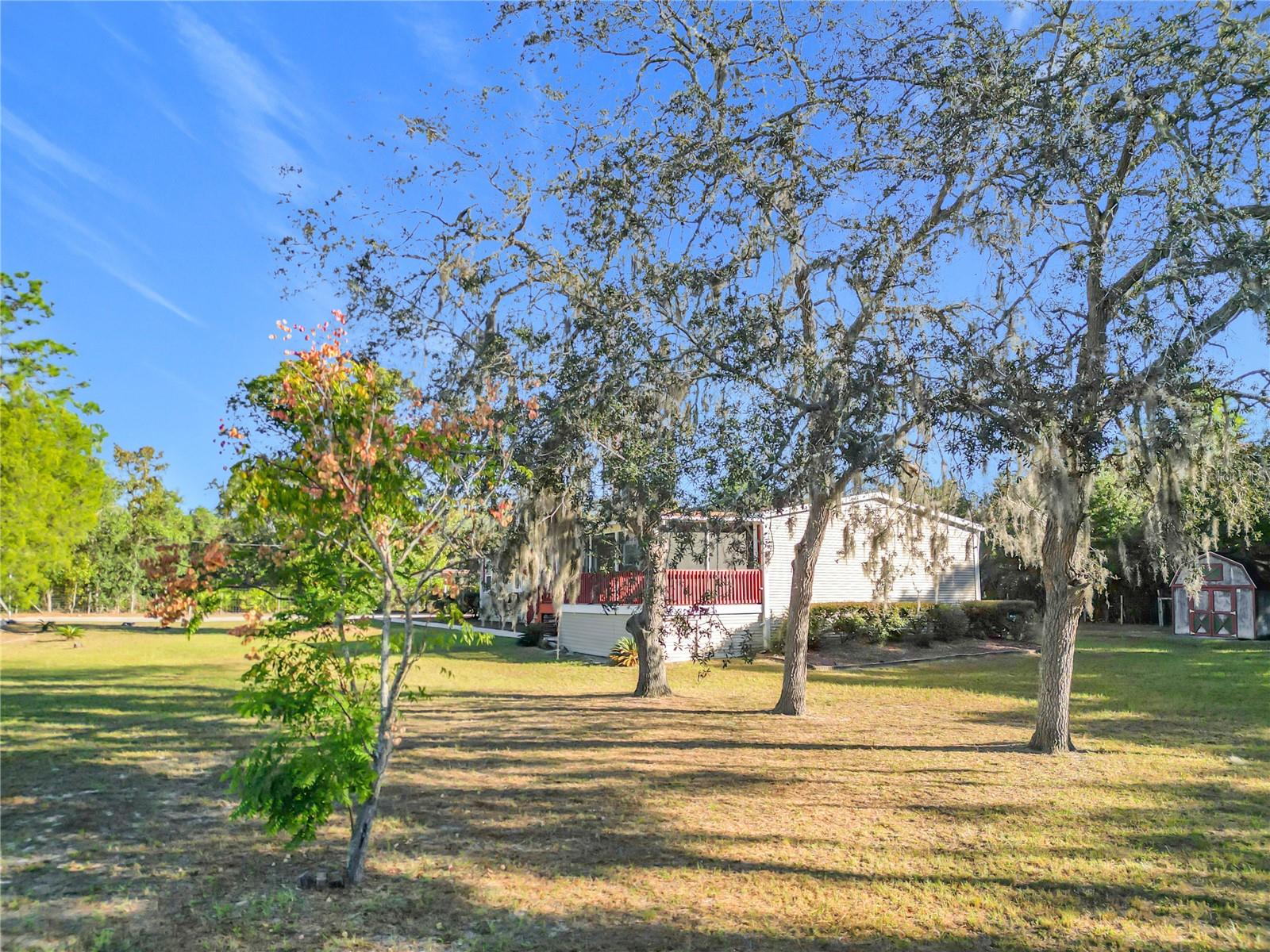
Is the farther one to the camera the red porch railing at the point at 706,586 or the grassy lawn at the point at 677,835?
the red porch railing at the point at 706,586

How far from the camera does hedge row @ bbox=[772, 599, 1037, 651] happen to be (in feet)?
80.4

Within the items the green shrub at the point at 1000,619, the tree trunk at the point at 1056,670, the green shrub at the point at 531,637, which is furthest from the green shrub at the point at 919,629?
the tree trunk at the point at 1056,670

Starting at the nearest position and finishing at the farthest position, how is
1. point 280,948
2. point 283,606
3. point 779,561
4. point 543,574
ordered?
point 280,948
point 283,606
point 543,574
point 779,561

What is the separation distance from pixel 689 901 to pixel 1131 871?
3.54m

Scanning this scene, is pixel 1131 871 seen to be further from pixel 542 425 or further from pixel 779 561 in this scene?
pixel 779 561

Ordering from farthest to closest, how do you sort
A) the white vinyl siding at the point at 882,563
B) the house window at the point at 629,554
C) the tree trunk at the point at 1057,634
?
1. the white vinyl siding at the point at 882,563
2. the house window at the point at 629,554
3. the tree trunk at the point at 1057,634

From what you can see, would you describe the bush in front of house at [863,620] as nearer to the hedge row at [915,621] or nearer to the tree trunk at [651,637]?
the hedge row at [915,621]

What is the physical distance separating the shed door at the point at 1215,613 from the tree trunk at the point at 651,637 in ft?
73.4

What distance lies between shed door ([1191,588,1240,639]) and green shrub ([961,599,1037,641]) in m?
6.10

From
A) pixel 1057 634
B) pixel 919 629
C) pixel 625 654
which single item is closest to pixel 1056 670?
pixel 1057 634

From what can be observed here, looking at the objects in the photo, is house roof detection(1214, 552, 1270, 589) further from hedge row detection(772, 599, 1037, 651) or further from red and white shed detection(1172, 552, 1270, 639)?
hedge row detection(772, 599, 1037, 651)

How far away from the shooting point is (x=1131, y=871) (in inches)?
254

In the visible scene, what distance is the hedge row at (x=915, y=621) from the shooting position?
965 inches

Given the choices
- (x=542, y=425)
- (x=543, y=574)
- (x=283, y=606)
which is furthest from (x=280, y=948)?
(x=543, y=574)
